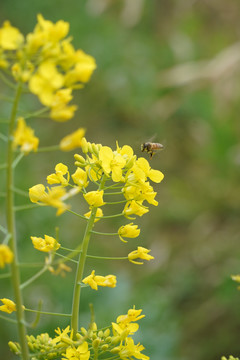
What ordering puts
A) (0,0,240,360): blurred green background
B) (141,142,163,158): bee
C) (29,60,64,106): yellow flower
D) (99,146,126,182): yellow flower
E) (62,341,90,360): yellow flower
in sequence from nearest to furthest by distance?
(29,60,64,106): yellow flower
(62,341,90,360): yellow flower
(99,146,126,182): yellow flower
(141,142,163,158): bee
(0,0,240,360): blurred green background

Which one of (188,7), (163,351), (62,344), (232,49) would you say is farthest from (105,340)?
(188,7)

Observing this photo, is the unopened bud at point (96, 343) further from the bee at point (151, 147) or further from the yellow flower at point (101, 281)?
the bee at point (151, 147)

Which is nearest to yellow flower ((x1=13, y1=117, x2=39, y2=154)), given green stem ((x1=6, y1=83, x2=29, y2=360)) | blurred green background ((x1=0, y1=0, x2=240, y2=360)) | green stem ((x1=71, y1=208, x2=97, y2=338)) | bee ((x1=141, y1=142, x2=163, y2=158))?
green stem ((x1=6, y1=83, x2=29, y2=360))

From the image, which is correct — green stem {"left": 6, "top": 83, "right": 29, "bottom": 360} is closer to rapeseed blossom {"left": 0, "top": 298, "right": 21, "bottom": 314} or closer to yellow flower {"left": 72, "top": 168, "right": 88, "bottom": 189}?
rapeseed blossom {"left": 0, "top": 298, "right": 21, "bottom": 314}

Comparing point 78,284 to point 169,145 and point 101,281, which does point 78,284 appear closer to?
point 101,281

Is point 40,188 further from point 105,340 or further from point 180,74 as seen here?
point 180,74

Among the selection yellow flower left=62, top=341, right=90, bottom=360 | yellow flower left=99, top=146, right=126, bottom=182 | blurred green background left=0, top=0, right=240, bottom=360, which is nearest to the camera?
yellow flower left=62, top=341, right=90, bottom=360
